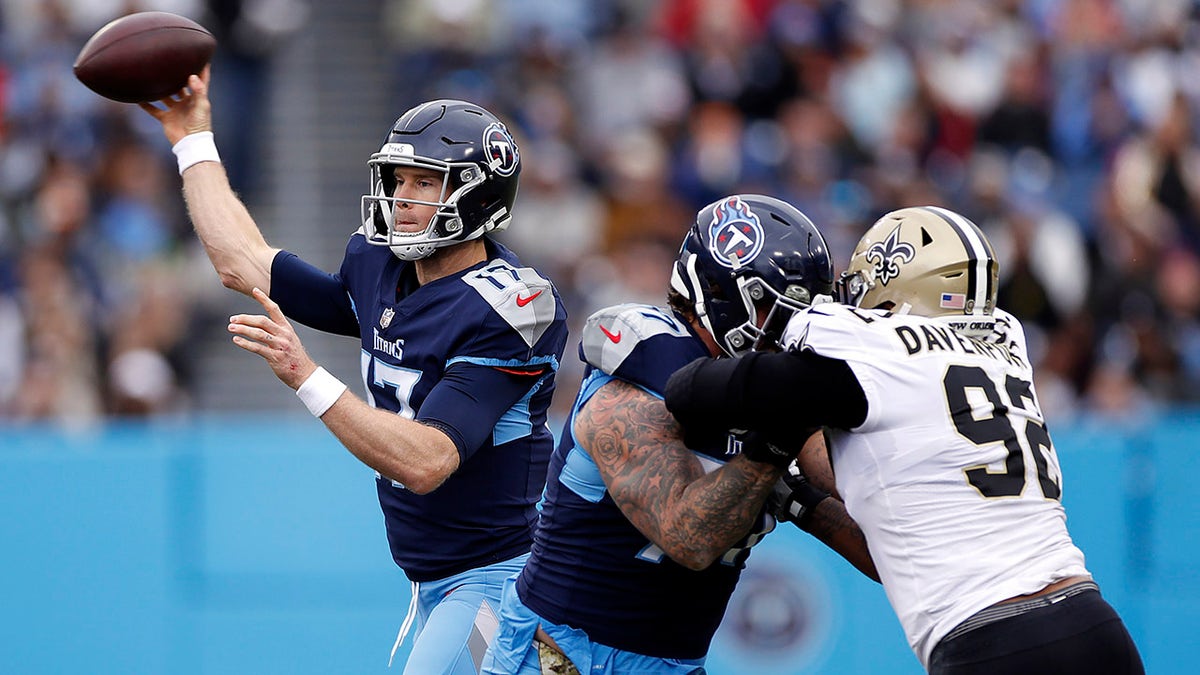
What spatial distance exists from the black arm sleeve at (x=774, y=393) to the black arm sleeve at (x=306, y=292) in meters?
1.63

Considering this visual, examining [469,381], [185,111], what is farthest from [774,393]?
[185,111]

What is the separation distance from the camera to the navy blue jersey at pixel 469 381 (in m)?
4.03

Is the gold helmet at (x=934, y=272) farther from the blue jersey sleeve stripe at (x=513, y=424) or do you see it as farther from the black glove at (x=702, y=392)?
the blue jersey sleeve stripe at (x=513, y=424)

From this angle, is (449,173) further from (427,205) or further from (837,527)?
(837,527)

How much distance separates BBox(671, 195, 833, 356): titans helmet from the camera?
3.51 meters

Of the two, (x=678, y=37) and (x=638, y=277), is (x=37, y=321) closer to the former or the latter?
(x=638, y=277)

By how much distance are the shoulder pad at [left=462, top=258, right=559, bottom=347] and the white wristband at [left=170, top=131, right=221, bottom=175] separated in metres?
1.06

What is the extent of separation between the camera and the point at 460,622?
4.08 m

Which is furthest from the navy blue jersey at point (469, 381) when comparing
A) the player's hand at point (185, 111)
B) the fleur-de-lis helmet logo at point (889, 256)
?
the fleur-de-lis helmet logo at point (889, 256)

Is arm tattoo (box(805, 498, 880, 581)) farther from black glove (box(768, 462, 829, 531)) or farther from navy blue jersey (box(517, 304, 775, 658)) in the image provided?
navy blue jersey (box(517, 304, 775, 658))

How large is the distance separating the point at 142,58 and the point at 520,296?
58.9 inches

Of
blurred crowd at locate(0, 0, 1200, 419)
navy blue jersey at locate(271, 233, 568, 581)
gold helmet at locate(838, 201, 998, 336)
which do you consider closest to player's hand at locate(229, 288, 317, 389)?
navy blue jersey at locate(271, 233, 568, 581)

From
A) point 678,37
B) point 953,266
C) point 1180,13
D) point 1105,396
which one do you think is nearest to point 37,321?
point 678,37

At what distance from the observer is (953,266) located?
344 centimetres
